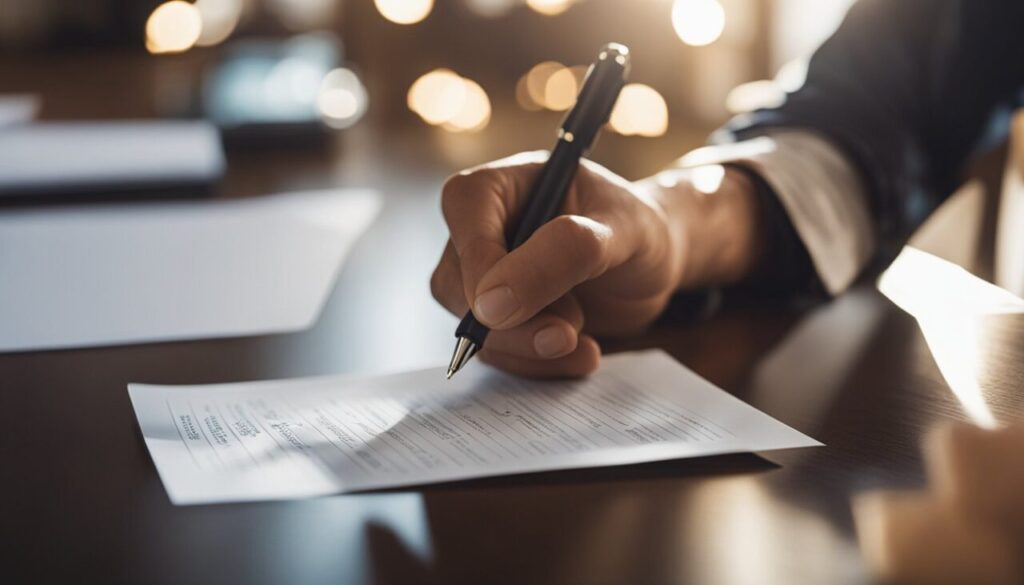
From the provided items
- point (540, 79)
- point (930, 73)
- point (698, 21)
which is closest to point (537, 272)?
point (930, 73)

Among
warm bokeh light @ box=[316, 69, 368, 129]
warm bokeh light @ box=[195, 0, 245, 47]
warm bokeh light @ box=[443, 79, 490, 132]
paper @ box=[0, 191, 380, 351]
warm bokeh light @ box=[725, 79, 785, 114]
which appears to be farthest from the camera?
warm bokeh light @ box=[195, 0, 245, 47]

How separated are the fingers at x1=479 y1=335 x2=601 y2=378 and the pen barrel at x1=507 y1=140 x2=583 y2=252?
0.06 m

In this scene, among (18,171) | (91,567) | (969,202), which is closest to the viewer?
(91,567)

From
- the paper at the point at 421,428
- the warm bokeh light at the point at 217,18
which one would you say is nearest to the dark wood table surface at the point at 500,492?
the paper at the point at 421,428

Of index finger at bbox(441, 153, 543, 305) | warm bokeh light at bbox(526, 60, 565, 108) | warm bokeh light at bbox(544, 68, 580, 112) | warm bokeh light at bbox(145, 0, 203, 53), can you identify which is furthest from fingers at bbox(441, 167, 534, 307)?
warm bokeh light at bbox(145, 0, 203, 53)

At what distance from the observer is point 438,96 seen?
1.87 m

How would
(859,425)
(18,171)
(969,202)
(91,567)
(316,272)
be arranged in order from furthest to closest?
(18,171)
(969,202)
(316,272)
(859,425)
(91,567)

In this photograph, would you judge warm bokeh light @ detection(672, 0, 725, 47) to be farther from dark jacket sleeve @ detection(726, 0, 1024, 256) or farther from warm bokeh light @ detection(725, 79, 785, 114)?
dark jacket sleeve @ detection(726, 0, 1024, 256)

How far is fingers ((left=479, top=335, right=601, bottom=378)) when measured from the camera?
1.66 feet

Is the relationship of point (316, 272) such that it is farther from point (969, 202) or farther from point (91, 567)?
point (969, 202)

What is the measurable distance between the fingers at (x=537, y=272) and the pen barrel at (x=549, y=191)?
0.04m

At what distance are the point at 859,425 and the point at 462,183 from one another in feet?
0.77

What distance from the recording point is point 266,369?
0.55 m

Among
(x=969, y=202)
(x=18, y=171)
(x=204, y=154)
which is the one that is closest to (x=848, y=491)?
(x=969, y=202)
